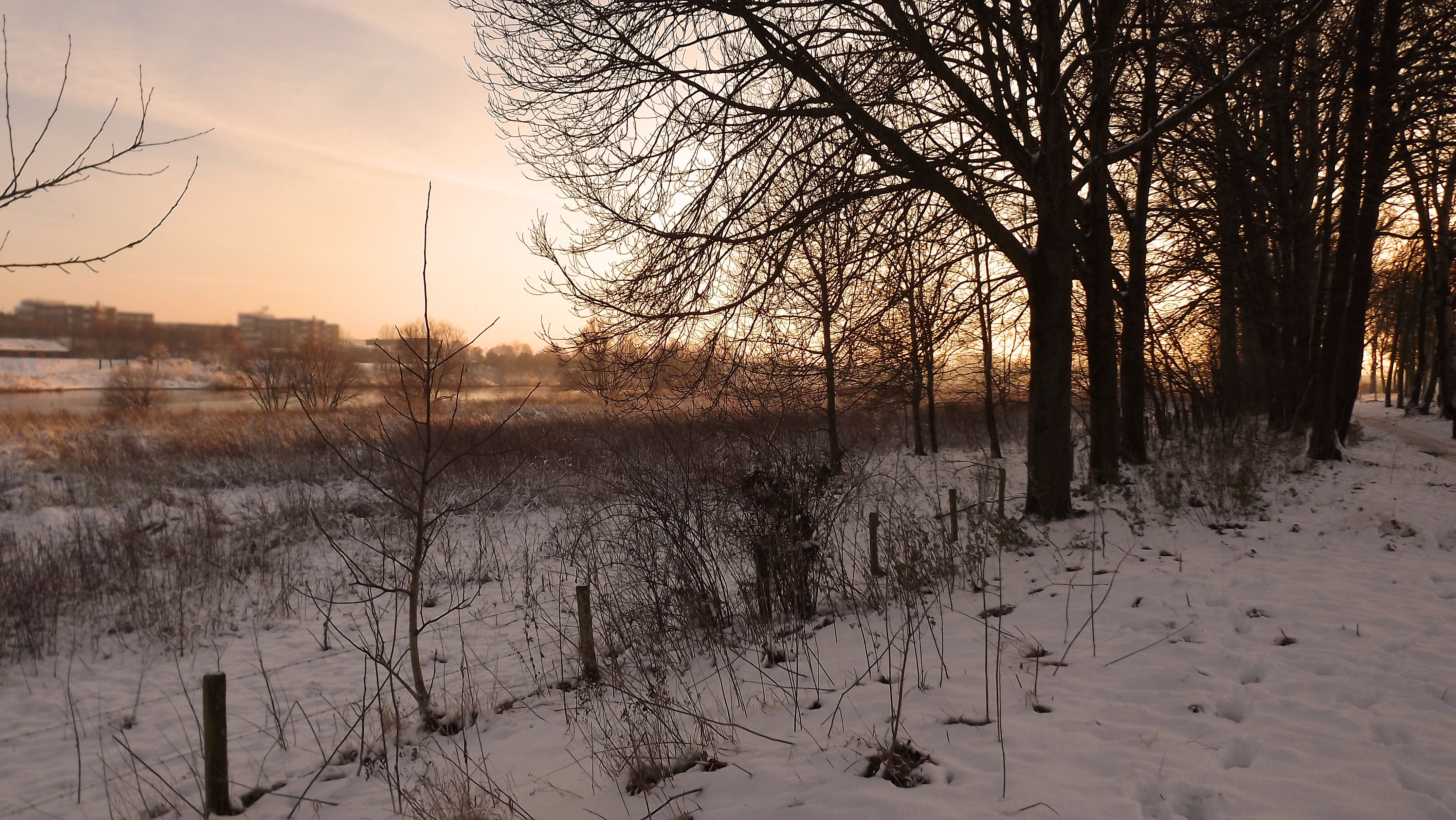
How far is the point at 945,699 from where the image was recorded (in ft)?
13.6

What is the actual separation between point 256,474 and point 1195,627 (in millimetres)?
18732

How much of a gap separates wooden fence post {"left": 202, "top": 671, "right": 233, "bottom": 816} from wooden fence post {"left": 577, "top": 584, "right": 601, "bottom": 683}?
247 centimetres

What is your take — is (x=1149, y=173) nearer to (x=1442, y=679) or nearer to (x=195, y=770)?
(x=1442, y=679)

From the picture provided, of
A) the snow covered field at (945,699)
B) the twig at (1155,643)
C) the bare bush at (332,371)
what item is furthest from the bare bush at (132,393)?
the twig at (1155,643)

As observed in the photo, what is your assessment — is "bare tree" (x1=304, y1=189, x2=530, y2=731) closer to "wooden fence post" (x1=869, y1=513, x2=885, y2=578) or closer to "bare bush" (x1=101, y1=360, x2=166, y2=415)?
"wooden fence post" (x1=869, y1=513, x2=885, y2=578)

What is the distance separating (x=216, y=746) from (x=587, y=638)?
2.57 m

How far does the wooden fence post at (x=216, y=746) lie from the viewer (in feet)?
14.0

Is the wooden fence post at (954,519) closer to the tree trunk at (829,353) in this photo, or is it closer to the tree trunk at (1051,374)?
the tree trunk at (1051,374)

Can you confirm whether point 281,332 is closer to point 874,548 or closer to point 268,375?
Result: point 268,375

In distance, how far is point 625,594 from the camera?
24.3 feet

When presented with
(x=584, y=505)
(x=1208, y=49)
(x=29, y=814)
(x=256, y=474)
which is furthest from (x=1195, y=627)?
(x=256, y=474)

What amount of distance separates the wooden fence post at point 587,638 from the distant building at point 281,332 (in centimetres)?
2683

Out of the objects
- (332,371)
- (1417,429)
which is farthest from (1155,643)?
(332,371)

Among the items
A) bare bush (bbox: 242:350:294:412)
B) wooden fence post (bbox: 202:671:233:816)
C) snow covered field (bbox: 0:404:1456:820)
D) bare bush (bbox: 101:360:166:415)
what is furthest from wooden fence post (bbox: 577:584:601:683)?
bare bush (bbox: 242:350:294:412)
